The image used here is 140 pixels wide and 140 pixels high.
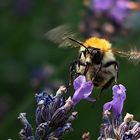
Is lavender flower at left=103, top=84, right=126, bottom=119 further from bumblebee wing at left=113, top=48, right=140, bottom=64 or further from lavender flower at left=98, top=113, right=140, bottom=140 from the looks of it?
bumblebee wing at left=113, top=48, right=140, bottom=64

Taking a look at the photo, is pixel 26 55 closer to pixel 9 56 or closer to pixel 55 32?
pixel 9 56

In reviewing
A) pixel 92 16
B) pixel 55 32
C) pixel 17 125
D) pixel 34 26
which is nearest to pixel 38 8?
pixel 34 26

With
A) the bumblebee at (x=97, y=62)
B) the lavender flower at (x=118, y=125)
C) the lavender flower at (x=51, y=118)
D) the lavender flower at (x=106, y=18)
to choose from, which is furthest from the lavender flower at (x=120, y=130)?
the lavender flower at (x=106, y=18)

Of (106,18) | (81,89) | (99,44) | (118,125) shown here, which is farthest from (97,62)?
(106,18)

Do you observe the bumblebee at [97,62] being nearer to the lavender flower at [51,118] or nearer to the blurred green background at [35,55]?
the lavender flower at [51,118]

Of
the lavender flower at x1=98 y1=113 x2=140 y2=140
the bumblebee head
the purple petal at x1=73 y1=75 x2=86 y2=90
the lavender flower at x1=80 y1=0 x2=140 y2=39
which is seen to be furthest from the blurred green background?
the lavender flower at x1=98 y1=113 x2=140 y2=140
